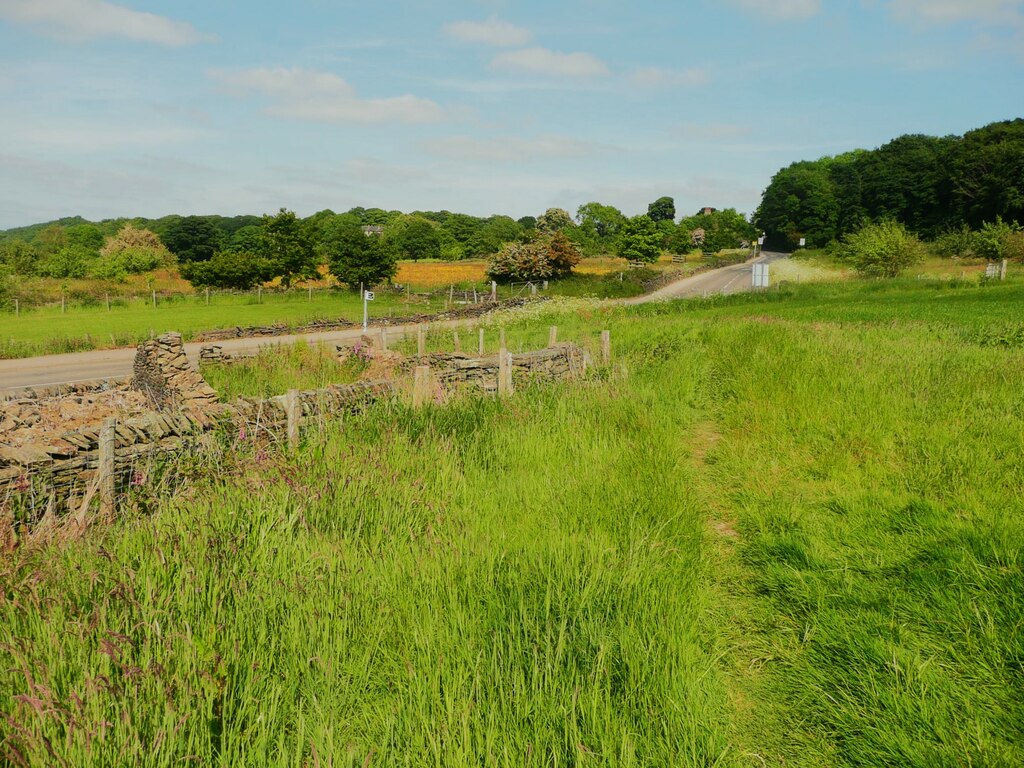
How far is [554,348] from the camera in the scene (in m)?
13.6

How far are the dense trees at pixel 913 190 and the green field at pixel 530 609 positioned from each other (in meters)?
73.5

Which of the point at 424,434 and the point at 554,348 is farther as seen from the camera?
the point at 554,348

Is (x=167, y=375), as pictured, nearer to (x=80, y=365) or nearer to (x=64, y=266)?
(x=80, y=365)

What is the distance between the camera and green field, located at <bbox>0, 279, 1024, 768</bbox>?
8.88 feet

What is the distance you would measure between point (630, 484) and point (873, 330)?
43.6 ft

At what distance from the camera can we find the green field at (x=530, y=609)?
2.71 meters

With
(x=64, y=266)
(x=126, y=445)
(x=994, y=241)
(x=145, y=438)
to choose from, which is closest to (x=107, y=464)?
(x=126, y=445)

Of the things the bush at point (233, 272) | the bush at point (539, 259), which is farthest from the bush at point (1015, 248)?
the bush at point (233, 272)

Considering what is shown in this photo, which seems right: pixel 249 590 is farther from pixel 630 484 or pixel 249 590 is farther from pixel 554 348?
pixel 554 348

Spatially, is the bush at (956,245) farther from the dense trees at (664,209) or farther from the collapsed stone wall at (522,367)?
the dense trees at (664,209)

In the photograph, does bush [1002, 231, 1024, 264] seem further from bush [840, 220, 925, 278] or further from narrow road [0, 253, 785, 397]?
narrow road [0, 253, 785, 397]

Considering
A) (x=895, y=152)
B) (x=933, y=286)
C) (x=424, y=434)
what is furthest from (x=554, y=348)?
(x=895, y=152)

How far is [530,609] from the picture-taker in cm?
366

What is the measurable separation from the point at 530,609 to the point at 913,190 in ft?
394
